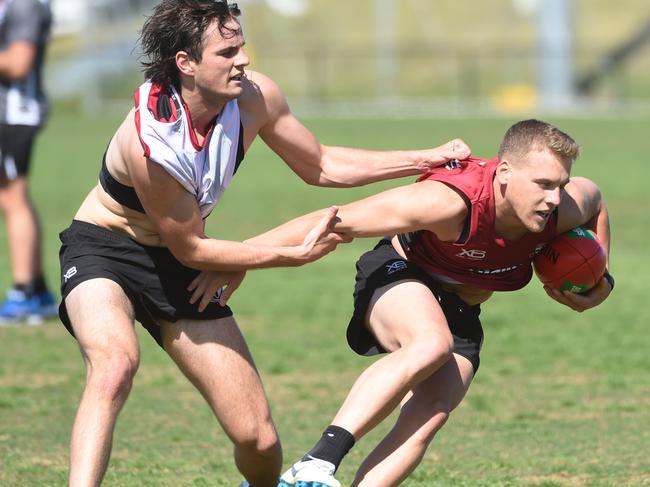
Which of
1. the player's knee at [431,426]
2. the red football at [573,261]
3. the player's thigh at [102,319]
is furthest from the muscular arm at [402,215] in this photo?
the player's knee at [431,426]

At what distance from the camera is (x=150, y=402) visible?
7719 millimetres

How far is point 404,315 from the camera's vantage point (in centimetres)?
507

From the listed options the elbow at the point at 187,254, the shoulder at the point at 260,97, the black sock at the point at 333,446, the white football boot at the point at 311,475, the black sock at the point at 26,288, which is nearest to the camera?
the white football boot at the point at 311,475

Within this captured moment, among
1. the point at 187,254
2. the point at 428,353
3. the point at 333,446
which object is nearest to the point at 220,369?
the point at 187,254

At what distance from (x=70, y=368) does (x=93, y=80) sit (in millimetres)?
29833

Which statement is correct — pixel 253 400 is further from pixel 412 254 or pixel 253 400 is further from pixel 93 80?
pixel 93 80

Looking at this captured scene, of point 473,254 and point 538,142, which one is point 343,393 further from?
point 538,142

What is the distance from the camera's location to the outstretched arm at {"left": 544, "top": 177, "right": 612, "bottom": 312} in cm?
542

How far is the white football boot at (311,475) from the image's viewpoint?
4500 millimetres

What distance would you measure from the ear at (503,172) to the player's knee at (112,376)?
5.51ft

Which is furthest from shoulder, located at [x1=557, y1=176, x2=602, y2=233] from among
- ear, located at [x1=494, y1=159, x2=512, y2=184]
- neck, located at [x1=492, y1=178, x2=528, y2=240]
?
ear, located at [x1=494, y1=159, x2=512, y2=184]

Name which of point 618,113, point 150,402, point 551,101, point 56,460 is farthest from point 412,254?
point 551,101

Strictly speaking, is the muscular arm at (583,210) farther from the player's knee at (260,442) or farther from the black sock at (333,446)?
the player's knee at (260,442)

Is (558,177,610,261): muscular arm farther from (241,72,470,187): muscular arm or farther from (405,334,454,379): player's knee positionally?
(405,334,454,379): player's knee
